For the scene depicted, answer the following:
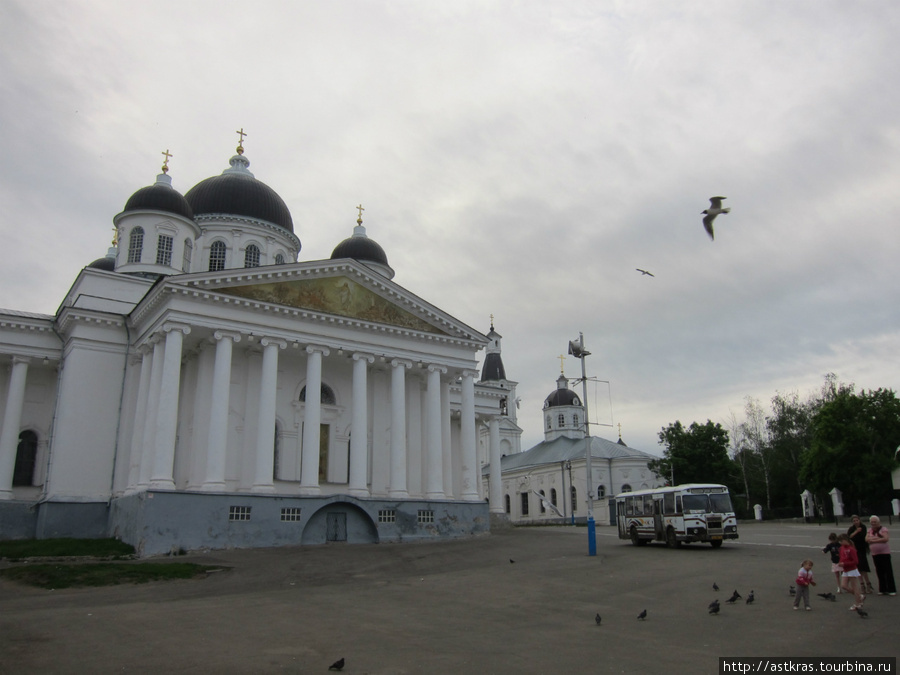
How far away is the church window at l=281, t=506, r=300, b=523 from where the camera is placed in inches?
1065

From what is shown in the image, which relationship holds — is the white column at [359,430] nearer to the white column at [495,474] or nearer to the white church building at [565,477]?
the white column at [495,474]

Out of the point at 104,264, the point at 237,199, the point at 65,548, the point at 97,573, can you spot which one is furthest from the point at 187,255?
the point at 97,573

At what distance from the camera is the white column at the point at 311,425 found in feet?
93.4

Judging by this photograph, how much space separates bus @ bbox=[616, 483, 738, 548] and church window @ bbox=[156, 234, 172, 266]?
84.6ft

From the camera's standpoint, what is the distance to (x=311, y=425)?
1145 inches

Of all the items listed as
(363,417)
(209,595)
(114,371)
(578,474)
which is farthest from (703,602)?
(578,474)

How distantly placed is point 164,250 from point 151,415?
11179 mm

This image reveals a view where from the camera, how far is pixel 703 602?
13461mm

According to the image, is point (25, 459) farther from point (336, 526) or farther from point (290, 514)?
point (336, 526)

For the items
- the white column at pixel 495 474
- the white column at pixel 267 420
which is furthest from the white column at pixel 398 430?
the white column at pixel 495 474

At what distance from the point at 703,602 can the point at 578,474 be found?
55242 millimetres

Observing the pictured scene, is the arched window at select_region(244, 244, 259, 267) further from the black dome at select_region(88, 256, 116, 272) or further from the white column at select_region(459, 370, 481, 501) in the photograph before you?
the white column at select_region(459, 370, 481, 501)

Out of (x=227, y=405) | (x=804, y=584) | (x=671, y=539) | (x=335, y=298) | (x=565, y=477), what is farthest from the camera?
(x=565, y=477)

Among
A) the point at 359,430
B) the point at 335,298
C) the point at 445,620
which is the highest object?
the point at 335,298
